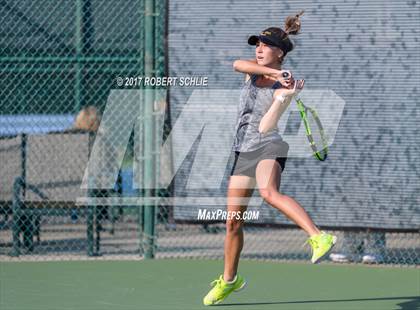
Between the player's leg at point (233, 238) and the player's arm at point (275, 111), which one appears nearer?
the player's arm at point (275, 111)

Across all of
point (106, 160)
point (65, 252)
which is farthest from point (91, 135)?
point (65, 252)

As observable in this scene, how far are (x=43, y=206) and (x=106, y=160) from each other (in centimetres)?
77

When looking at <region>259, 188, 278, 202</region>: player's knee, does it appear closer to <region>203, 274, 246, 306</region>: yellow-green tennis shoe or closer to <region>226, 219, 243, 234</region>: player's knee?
<region>226, 219, 243, 234</region>: player's knee

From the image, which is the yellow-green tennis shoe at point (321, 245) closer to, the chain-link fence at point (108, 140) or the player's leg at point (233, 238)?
the player's leg at point (233, 238)

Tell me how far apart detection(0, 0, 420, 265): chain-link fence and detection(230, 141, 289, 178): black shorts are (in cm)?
266

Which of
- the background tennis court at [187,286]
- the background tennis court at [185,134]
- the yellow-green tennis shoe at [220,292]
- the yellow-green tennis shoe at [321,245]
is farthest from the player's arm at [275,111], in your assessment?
the background tennis court at [185,134]

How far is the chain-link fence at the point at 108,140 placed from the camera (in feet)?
30.6

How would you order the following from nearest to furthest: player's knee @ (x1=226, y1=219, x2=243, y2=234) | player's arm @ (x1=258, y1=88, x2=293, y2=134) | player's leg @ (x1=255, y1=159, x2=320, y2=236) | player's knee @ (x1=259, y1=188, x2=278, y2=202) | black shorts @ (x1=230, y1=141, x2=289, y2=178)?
player's leg @ (x1=255, y1=159, x2=320, y2=236), player's arm @ (x1=258, y1=88, x2=293, y2=134), player's knee @ (x1=259, y1=188, x2=278, y2=202), black shorts @ (x1=230, y1=141, x2=289, y2=178), player's knee @ (x1=226, y1=219, x2=243, y2=234)

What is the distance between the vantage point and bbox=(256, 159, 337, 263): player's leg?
5961mm

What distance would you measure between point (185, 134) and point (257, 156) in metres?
2.98

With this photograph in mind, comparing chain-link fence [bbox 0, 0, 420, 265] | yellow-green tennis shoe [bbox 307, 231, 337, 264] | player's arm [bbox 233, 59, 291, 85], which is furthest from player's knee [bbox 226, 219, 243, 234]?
chain-link fence [bbox 0, 0, 420, 265]

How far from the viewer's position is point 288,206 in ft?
20.2

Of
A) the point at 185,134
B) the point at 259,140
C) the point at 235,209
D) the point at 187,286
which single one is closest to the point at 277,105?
the point at 259,140

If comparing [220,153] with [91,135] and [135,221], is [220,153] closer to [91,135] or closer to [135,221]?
[91,135]
